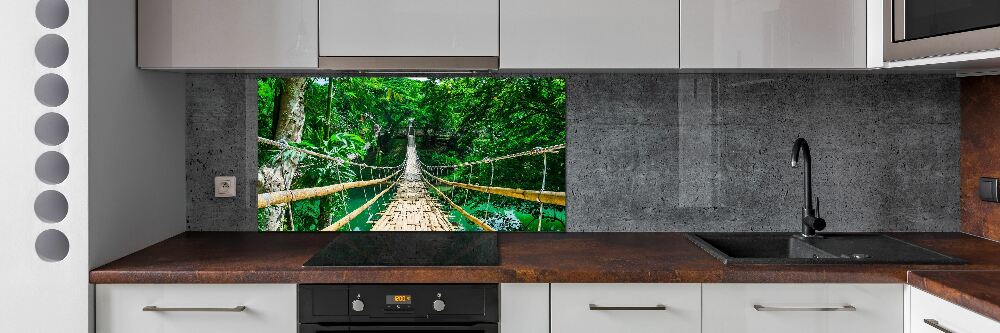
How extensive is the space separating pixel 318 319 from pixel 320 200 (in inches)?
30.6

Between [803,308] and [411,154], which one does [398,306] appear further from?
[803,308]

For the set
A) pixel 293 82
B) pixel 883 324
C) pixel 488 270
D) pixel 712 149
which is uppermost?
pixel 293 82

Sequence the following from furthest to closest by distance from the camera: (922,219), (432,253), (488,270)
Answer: (922,219) < (432,253) < (488,270)

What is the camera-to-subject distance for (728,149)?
2.58 metres

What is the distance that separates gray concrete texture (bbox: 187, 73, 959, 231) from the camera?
256 centimetres

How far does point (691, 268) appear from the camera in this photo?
190 cm


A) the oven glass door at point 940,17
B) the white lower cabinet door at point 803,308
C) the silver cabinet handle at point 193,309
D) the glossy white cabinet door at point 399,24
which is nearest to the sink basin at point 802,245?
the white lower cabinet door at point 803,308

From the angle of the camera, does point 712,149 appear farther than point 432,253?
Yes

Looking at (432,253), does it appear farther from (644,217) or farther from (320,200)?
(644,217)

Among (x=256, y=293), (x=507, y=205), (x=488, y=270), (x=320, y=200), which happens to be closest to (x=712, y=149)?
(x=507, y=205)

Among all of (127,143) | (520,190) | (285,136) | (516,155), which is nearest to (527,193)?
(520,190)

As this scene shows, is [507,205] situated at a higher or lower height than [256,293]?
higher

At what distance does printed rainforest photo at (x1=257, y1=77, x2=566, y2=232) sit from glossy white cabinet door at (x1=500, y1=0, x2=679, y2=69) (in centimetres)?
39
